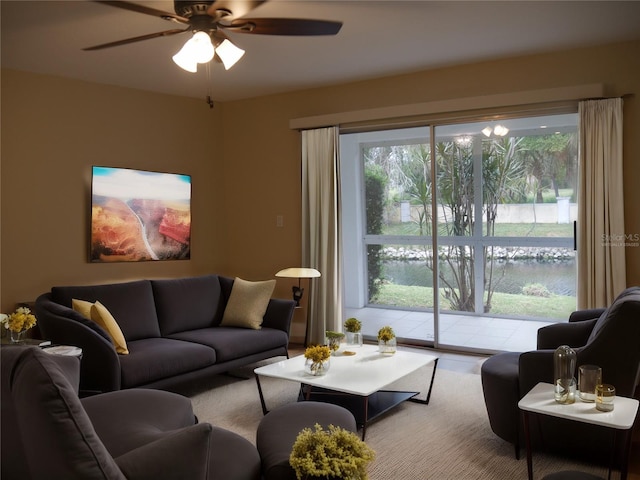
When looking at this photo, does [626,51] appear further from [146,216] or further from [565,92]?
[146,216]

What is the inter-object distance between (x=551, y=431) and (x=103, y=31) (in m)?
A: 3.94

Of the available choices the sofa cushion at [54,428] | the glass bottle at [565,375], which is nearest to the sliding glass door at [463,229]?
the glass bottle at [565,375]

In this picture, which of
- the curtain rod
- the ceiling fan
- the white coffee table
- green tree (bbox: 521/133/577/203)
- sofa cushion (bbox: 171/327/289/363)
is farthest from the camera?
green tree (bbox: 521/133/577/203)

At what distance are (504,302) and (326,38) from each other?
9.80 feet

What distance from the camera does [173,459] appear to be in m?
1.81

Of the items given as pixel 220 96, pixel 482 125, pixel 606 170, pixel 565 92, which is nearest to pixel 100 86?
pixel 220 96

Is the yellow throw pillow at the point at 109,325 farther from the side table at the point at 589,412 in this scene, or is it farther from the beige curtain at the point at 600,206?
the beige curtain at the point at 600,206

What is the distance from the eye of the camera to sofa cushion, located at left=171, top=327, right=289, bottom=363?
4.41 meters

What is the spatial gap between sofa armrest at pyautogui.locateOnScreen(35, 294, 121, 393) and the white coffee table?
3.14 feet

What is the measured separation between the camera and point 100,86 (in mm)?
5539

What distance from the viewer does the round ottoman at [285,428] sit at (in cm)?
222

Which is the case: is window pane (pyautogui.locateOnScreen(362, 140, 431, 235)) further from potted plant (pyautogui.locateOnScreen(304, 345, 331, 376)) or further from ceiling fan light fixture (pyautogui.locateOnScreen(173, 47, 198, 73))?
ceiling fan light fixture (pyautogui.locateOnScreen(173, 47, 198, 73))

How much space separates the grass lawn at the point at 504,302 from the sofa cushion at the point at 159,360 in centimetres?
235

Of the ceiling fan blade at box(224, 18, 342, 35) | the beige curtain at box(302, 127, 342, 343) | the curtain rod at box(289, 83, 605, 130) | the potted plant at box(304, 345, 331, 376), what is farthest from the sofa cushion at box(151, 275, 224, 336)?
the ceiling fan blade at box(224, 18, 342, 35)
